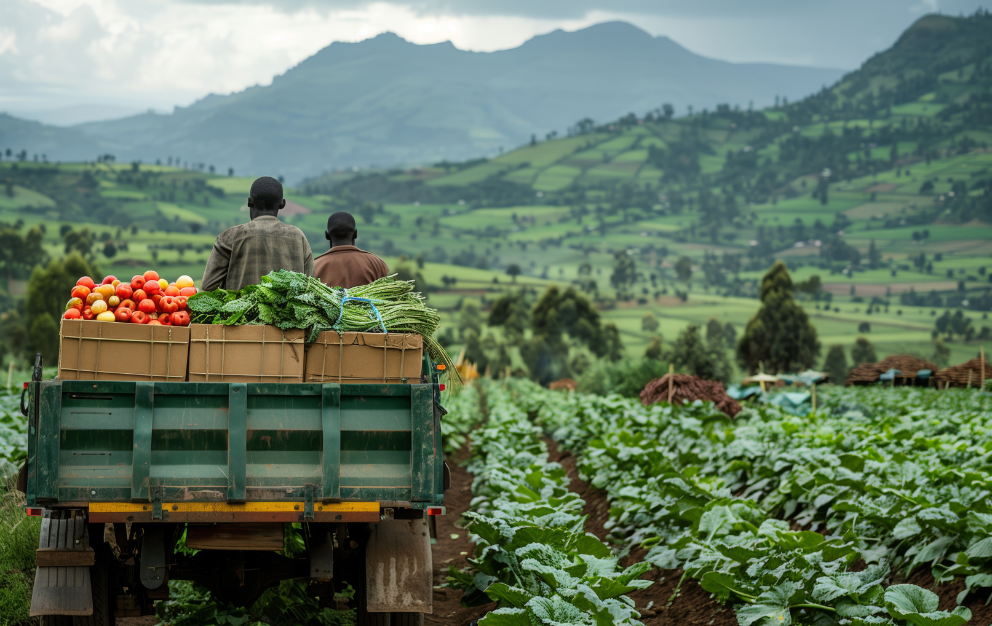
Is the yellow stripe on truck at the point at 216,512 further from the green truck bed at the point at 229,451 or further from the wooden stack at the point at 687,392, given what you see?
the wooden stack at the point at 687,392

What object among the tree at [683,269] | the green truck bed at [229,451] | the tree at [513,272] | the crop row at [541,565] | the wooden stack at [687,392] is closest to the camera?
the green truck bed at [229,451]

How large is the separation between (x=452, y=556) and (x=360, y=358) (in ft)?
17.5

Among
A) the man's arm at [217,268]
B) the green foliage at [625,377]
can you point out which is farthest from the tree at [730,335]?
the man's arm at [217,268]

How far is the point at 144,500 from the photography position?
5168mm

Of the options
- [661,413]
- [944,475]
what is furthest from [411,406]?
[661,413]

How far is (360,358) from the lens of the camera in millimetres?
5582

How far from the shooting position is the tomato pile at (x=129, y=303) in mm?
5581

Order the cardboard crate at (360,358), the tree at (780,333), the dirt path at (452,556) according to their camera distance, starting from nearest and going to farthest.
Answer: the cardboard crate at (360,358)
the dirt path at (452,556)
the tree at (780,333)

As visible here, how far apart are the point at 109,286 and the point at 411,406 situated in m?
2.13

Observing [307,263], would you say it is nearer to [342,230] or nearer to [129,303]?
[342,230]

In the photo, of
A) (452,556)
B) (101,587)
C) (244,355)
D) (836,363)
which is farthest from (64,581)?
(836,363)

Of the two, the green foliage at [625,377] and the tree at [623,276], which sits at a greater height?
the tree at [623,276]

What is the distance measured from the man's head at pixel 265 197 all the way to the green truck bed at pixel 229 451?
2.26 meters

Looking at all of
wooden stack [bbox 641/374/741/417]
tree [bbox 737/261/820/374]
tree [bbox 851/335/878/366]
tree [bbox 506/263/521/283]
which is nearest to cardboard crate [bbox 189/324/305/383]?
wooden stack [bbox 641/374/741/417]
